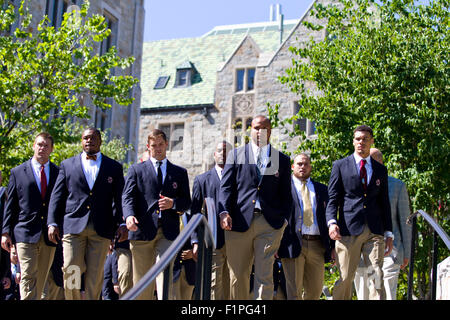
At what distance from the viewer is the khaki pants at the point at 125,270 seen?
8.69 m

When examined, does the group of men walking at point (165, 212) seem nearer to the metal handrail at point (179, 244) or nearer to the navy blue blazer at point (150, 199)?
the navy blue blazer at point (150, 199)

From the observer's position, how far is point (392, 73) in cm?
1831

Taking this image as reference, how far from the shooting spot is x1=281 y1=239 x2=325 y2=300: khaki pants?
8.82m

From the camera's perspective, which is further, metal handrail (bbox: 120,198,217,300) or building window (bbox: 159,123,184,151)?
building window (bbox: 159,123,184,151)

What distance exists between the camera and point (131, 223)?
7812 mm

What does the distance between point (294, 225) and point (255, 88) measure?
31.6 meters

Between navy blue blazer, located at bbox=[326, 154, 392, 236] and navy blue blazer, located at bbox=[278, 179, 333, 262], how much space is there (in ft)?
2.60

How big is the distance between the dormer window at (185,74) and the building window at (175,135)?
293 cm

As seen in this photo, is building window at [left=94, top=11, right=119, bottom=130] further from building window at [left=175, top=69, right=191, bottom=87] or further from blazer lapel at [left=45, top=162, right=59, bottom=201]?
blazer lapel at [left=45, top=162, right=59, bottom=201]

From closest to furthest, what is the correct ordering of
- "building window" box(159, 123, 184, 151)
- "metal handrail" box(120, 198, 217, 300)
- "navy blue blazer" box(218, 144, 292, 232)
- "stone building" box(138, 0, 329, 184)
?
"metal handrail" box(120, 198, 217, 300), "navy blue blazer" box(218, 144, 292, 232), "stone building" box(138, 0, 329, 184), "building window" box(159, 123, 184, 151)

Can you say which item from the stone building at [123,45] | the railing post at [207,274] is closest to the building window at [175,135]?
the stone building at [123,45]

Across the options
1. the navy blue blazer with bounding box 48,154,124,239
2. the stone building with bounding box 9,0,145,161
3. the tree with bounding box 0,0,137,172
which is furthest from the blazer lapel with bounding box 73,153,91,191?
the stone building with bounding box 9,0,145,161
